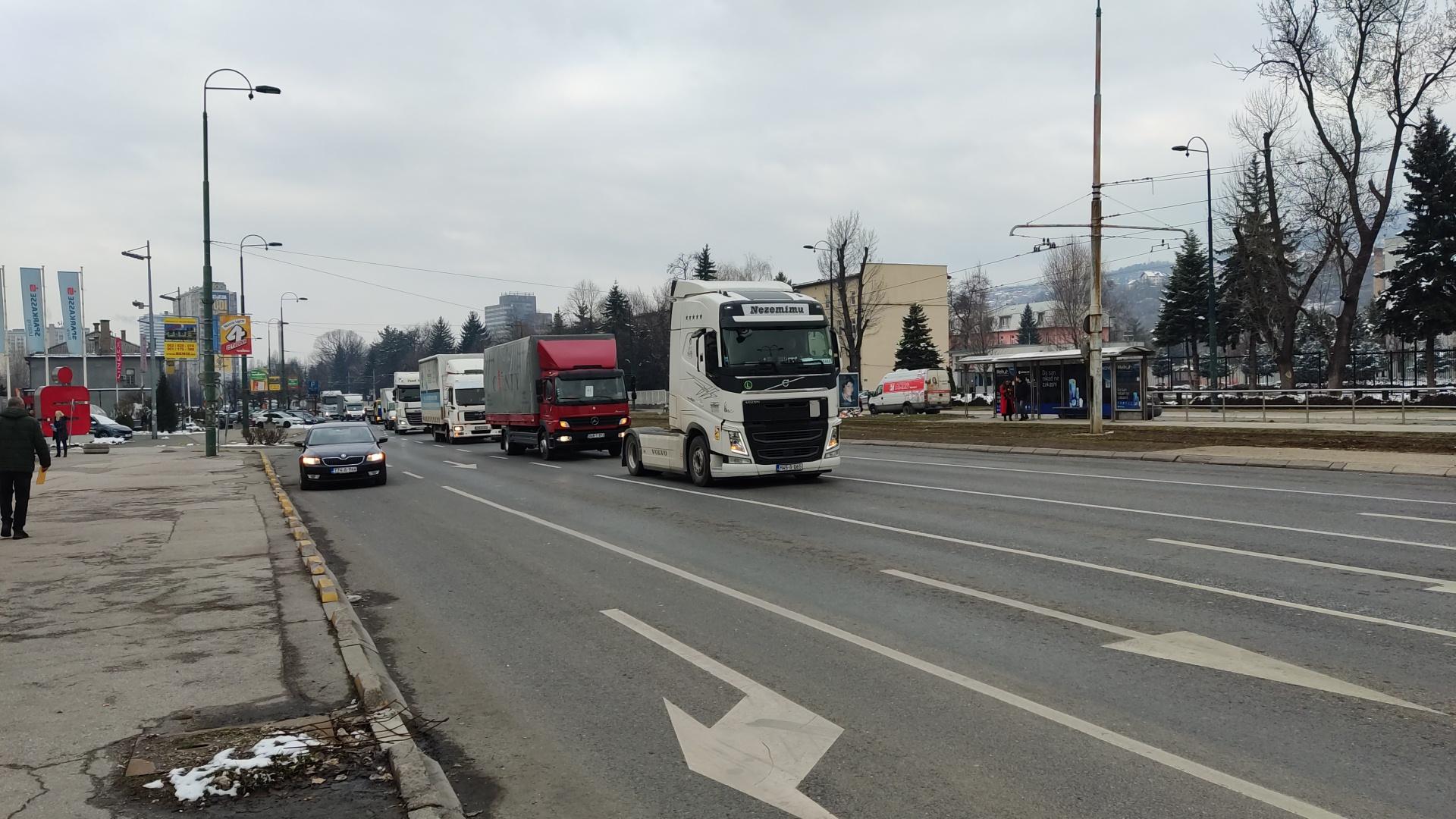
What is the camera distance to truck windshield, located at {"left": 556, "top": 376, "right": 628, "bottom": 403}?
2814 centimetres

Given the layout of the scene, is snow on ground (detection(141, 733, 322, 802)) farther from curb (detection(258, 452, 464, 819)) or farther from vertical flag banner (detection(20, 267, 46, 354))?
vertical flag banner (detection(20, 267, 46, 354))

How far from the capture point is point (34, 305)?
167 ft

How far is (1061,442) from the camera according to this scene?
1043 inches

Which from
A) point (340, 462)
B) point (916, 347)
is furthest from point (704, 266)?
point (340, 462)

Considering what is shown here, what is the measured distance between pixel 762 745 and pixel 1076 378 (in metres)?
35.3

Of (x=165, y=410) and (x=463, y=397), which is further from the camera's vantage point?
(x=165, y=410)

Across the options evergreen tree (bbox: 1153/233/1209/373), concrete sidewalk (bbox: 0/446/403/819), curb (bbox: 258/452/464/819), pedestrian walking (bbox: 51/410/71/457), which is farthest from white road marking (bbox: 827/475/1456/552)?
evergreen tree (bbox: 1153/233/1209/373)

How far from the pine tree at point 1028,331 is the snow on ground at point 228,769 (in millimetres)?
126055

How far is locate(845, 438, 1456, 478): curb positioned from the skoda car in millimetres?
14938

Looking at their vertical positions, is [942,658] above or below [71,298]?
below

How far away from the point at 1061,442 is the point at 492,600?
2074cm

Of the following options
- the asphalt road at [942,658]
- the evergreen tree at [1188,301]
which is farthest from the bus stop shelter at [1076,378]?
the evergreen tree at [1188,301]

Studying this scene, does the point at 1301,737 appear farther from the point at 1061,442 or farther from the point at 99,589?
the point at 1061,442

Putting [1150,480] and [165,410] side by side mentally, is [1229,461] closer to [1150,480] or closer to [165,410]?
[1150,480]
